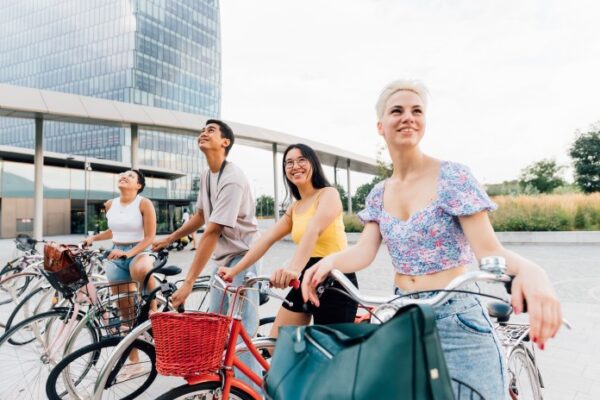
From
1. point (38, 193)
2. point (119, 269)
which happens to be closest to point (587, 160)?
point (38, 193)

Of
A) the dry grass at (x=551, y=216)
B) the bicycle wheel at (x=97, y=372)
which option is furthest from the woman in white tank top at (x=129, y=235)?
the dry grass at (x=551, y=216)

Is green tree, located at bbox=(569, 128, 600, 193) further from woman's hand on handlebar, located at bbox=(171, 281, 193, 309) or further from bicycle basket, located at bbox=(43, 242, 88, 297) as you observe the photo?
bicycle basket, located at bbox=(43, 242, 88, 297)

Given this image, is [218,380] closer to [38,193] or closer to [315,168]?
[315,168]

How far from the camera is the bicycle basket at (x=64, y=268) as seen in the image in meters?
3.23

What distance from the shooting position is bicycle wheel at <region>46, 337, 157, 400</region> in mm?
2857


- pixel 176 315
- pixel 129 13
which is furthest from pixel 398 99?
pixel 129 13

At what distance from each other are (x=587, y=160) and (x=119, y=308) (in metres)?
37.7

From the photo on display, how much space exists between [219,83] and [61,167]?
4339 centimetres

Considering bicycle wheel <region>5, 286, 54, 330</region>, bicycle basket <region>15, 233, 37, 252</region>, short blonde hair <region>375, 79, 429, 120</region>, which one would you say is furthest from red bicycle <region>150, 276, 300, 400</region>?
bicycle basket <region>15, 233, 37, 252</region>

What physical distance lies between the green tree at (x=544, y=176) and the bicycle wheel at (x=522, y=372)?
144 ft

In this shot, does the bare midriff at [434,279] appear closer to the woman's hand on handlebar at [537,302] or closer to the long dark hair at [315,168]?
the woman's hand on handlebar at [537,302]

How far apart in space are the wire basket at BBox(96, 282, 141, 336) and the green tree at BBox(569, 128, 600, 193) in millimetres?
36781

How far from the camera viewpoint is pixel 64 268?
10.6ft

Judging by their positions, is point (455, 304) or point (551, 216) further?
point (551, 216)
